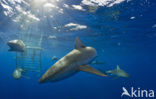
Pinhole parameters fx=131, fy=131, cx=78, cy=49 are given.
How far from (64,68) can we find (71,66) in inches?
7.0

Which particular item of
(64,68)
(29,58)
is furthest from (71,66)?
(29,58)

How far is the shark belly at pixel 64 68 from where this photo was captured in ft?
6.95

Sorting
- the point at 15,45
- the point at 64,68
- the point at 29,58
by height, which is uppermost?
the point at 15,45

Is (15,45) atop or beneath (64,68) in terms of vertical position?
atop

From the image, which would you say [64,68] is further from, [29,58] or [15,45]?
[29,58]

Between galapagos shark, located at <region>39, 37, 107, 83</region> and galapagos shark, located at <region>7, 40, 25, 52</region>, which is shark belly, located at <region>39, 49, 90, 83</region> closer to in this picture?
galapagos shark, located at <region>39, 37, 107, 83</region>

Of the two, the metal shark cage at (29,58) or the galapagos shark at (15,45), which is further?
the metal shark cage at (29,58)

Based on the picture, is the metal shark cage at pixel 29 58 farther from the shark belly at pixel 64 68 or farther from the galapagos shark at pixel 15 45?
the shark belly at pixel 64 68

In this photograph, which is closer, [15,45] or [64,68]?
Result: [64,68]

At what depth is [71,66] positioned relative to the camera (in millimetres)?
2350

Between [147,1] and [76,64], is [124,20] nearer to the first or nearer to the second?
[147,1]

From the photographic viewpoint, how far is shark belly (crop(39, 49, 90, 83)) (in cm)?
212

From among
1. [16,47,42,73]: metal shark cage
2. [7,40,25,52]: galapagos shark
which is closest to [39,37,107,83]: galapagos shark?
[7,40,25,52]: galapagos shark

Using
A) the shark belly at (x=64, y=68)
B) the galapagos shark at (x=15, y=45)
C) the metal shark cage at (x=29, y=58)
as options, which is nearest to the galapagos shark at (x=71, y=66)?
the shark belly at (x=64, y=68)
